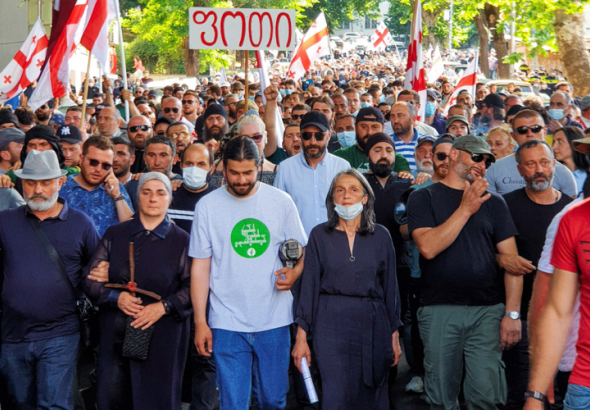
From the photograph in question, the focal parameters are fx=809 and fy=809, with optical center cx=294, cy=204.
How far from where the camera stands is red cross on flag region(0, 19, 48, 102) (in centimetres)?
1210

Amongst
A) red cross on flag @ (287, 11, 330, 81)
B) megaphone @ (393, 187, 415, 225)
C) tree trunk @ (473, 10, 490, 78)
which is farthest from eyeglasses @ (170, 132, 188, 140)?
tree trunk @ (473, 10, 490, 78)

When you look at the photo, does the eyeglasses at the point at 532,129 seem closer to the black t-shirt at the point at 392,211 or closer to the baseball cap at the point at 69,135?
the black t-shirt at the point at 392,211

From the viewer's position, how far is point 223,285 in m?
5.07

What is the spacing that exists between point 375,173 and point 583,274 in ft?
11.7

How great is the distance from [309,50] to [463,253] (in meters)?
10.7

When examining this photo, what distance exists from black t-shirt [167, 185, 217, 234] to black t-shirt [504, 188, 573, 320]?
88.9 inches

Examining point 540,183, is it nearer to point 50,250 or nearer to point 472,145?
point 472,145

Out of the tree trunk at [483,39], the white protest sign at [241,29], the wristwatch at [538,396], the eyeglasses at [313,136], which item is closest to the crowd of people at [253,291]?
the eyeglasses at [313,136]

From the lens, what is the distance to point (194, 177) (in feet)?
20.5

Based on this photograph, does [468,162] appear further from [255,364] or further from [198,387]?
[198,387]

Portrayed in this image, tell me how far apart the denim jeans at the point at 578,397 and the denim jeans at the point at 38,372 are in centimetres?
329

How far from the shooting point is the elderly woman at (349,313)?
5078 millimetres

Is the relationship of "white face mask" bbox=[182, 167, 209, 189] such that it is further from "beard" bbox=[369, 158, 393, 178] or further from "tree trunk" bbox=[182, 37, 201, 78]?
"tree trunk" bbox=[182, 37, 201, 78]

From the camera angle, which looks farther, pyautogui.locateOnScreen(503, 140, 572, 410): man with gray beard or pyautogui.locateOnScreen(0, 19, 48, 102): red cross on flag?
pyautogui.locateOnScreen(0, 19, 48, 102): red cross on flag
